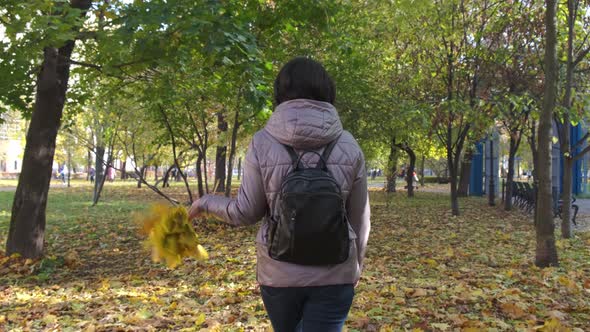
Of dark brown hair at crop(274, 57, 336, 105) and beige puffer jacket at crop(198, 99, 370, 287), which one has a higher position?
dark brown hair at crop(274, 57, 336, 105)

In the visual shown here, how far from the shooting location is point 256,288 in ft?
18.6

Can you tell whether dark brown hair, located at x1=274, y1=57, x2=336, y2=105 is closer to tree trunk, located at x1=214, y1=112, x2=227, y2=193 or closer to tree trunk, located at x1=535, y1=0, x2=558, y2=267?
tree trunk, located at x1=535, y1=0, x2=558, y2=267

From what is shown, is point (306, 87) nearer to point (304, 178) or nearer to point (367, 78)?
point (304, 178)

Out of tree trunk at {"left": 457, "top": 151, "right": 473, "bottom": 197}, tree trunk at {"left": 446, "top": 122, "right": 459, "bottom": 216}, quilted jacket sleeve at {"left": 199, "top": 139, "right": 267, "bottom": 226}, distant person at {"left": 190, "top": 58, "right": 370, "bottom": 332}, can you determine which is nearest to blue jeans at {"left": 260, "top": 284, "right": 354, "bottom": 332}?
distant person at {"left": 190, "top": 58, "right": 370, "bottom": 332}

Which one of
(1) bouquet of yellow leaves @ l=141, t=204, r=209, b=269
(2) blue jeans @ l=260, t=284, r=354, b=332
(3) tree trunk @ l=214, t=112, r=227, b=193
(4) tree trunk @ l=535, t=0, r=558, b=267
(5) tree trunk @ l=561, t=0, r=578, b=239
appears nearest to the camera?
(2) blue jeans @ l=260, t=284, r=354, b=332

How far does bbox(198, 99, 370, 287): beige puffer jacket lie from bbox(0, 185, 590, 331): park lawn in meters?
0.92

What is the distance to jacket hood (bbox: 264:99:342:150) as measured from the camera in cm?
190

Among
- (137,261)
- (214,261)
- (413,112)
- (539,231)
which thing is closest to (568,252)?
(539,231)

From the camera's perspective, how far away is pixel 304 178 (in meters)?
1.83

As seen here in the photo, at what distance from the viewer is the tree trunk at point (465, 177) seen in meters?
23.8

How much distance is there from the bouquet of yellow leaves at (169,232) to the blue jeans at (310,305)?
2.08 feet

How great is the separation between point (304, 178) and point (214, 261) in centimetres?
611

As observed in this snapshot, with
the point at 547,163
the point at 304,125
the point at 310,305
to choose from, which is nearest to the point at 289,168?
the point at 304,125

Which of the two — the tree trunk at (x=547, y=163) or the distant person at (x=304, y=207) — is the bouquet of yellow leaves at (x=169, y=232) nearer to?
the distant person at (x=304, y=207)
